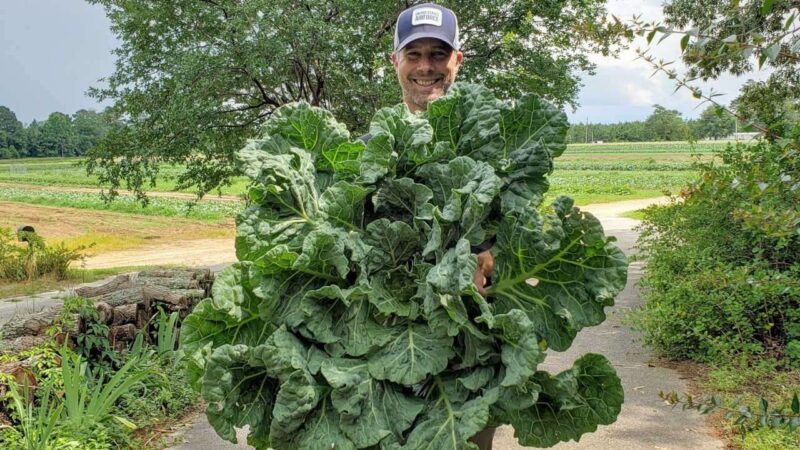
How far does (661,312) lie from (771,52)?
4497 mm

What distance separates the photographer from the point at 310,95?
13.3 m

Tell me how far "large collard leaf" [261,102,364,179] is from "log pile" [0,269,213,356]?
10.8 ft

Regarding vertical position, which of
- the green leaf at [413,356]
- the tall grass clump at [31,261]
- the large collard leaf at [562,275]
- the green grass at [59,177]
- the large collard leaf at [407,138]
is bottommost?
the green grass at [59,177]

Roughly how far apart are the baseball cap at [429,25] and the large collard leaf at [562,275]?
0.90 m

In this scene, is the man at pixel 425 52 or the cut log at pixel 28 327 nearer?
the man at pixel 425 52

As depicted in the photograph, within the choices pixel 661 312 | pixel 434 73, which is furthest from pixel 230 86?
pixel 434 73

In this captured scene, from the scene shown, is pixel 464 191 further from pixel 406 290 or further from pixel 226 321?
pixel 226 321

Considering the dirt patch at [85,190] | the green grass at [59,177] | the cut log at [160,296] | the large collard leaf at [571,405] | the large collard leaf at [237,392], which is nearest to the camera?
the large collard leaf at [237,392]

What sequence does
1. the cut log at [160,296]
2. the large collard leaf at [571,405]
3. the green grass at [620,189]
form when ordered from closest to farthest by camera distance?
the large collard leaf at [571,405] → the cut log at [160,296] → the green grass at [620,189]

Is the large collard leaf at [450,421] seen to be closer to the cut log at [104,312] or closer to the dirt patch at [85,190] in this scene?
the cut log at [104,312]

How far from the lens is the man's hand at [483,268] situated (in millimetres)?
2193

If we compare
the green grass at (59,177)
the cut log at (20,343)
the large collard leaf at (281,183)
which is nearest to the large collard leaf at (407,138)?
the large collard leaf at (281,183)

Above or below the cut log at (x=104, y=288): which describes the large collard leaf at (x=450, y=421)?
above

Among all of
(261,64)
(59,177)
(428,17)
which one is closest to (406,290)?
(428,17)
